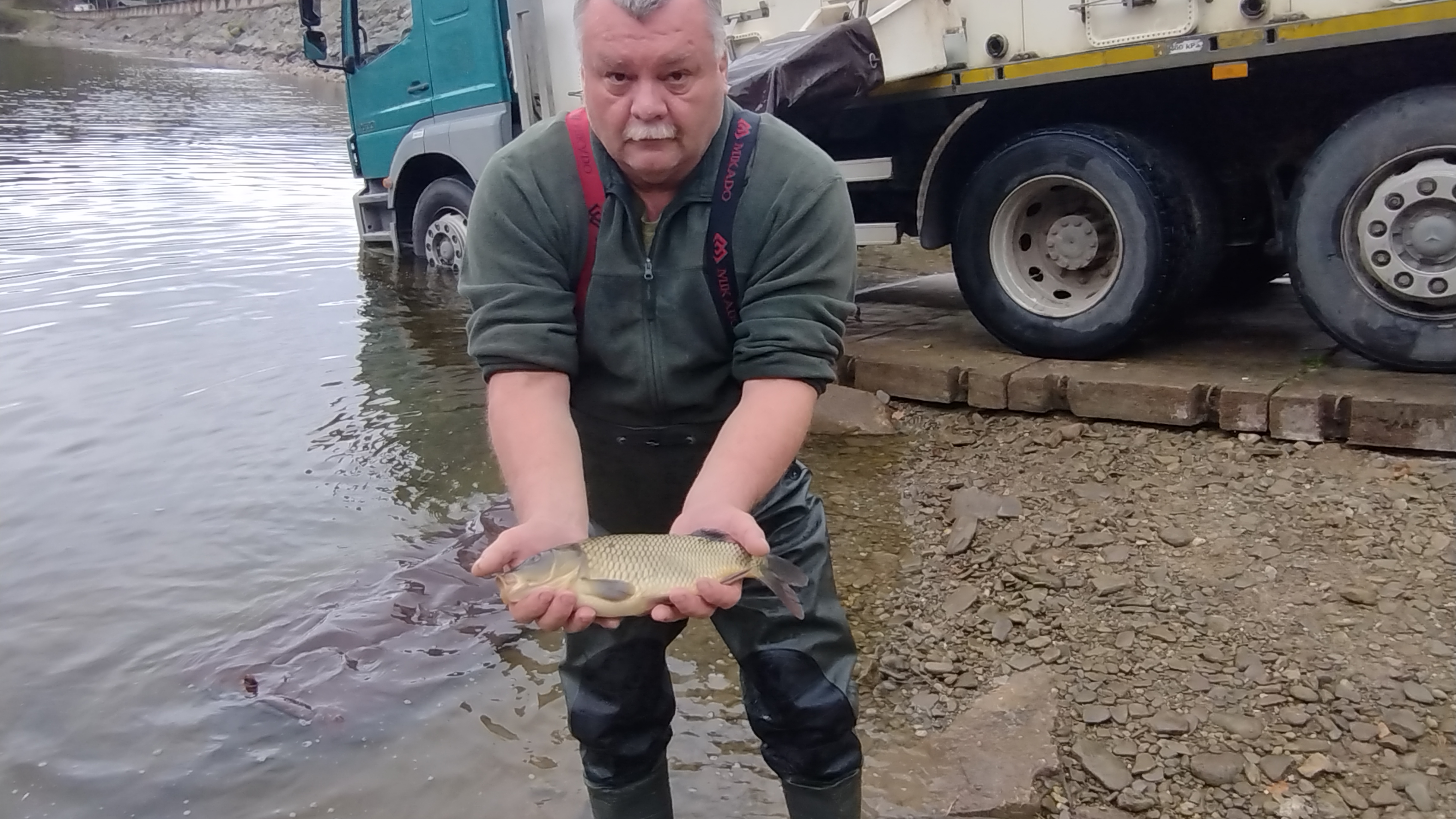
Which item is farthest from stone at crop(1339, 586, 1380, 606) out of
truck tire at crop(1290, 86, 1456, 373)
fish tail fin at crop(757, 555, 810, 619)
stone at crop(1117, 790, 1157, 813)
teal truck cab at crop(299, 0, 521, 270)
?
Result: teal truck cab at crop(299, 0, 521, 270)

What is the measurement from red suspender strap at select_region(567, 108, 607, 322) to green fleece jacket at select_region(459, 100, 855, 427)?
0.04 feet

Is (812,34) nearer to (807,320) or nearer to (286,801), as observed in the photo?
(807,320)

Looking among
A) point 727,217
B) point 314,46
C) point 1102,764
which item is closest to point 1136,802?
point 1102,764

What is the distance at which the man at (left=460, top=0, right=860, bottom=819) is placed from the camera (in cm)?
233

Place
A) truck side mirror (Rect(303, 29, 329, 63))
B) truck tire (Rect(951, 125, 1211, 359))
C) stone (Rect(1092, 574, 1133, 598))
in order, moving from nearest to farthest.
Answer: stone (Rect(1092, 574, 1133, 598)) < truck tire (Rect(951, 125, 1211, 359)) < truck side mirror (Rect(303, 29, 329, 63))

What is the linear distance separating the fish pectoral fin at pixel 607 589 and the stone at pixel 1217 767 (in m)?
2.01

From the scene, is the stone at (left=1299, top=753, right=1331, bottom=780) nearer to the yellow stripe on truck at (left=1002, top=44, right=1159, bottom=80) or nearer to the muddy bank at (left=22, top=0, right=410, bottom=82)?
the yellow stripe on truck at (left=1002, top=44, right=1159, bottom=80)

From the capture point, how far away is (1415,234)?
16.0 feet

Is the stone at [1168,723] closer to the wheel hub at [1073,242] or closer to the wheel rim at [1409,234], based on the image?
the wheel rim at [1409,234]

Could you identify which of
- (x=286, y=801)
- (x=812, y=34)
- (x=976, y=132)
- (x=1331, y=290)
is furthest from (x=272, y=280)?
(x=1331, y=290)

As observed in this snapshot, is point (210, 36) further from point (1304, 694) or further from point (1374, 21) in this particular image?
point (1304, 694)

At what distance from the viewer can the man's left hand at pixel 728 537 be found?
7.20ft

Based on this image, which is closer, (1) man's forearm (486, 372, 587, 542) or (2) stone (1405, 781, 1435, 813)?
(1) man's forearm (486, 372, 587, 542)

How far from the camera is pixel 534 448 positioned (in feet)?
7.79
